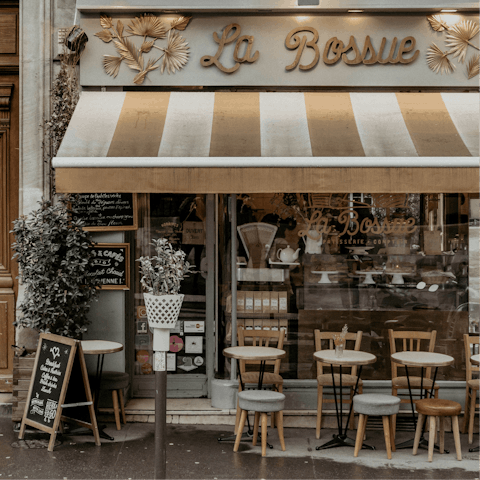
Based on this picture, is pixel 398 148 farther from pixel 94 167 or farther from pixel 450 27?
pixel 94 167

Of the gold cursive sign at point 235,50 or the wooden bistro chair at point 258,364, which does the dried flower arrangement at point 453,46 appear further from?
the wooden bistro chair at point 258,364

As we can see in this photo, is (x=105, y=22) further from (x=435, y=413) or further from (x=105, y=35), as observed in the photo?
(x=435, y=413)

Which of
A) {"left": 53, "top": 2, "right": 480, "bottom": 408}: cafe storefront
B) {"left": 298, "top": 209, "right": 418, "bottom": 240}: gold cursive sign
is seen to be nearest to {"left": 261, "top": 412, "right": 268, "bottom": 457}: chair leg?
{"left": 53, "top": 2, "right": 480, "bottom": 408}: cafe storefront

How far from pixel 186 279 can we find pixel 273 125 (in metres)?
2.35

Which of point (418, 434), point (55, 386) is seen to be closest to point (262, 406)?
point (418, 434)

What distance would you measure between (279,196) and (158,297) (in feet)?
9.66

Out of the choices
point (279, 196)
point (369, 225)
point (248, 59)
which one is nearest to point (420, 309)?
point (369, 225)

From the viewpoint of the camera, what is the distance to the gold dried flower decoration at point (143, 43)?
22.5 feet

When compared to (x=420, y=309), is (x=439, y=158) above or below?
above

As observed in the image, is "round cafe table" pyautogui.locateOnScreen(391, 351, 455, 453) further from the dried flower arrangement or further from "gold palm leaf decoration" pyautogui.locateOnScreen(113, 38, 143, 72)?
"gold palm leaf decoration" pyautogui.locateOnScreen(113, 38, 143, 72)

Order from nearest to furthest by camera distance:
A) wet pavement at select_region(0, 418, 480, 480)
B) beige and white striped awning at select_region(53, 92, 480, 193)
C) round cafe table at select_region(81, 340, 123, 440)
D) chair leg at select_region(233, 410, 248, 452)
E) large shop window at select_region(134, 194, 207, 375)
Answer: wet pavement at select_region(0, 418, 480, 480) < beige and white striped awning at select_region(53, 92, 480, 193) < chair leg at select_region(233, 410, 248, 452) < round cafe table at select_region(81, 340, 123, 440) < large shop window at select_region(134, 194, 207, 375)

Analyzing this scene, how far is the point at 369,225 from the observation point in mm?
7250

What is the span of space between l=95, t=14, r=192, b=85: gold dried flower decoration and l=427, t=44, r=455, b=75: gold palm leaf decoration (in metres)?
2.72

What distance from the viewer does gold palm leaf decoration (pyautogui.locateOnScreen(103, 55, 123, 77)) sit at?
688 centimetres
